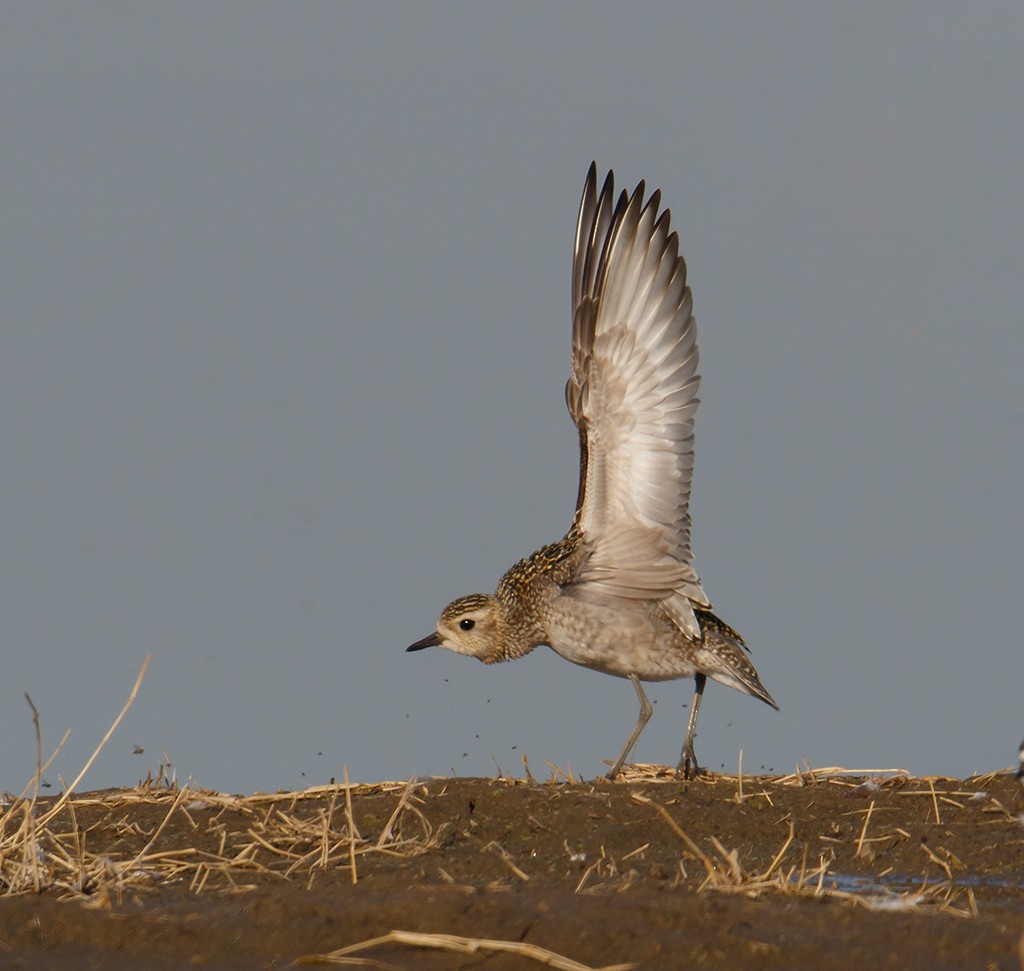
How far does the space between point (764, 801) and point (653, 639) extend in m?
2.06

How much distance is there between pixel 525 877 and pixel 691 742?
377 cm

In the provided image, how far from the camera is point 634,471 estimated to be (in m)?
9.46

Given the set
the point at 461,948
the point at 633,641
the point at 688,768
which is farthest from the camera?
the point at 633,641

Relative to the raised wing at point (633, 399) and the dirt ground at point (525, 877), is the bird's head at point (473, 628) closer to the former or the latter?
the raised wing at point (633, 399)

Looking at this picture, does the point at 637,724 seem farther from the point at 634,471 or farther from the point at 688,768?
the point at 634,471

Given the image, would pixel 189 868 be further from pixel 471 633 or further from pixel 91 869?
pixel 471 633

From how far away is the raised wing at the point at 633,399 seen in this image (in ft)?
30.8

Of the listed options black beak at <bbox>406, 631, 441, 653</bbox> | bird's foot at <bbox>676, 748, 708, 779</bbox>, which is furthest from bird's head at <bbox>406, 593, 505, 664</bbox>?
bird's foot at <bbox>676, 748, 708, 779</bbox>

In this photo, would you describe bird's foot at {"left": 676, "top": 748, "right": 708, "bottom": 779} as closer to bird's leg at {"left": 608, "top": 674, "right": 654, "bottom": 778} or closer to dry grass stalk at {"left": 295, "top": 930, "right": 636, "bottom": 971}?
bird's leg at {"left": 608, "top": 674, "right": 654, "bottom": 778}

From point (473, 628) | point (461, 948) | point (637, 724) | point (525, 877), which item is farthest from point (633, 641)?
point (461, 948)

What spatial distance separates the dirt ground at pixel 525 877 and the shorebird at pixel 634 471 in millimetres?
1465

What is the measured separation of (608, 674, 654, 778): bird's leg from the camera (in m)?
8.95

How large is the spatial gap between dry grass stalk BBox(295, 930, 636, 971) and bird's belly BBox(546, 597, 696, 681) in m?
5.06

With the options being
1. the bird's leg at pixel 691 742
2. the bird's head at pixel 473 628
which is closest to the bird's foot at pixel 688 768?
the bird's leg at pixel 691 742
